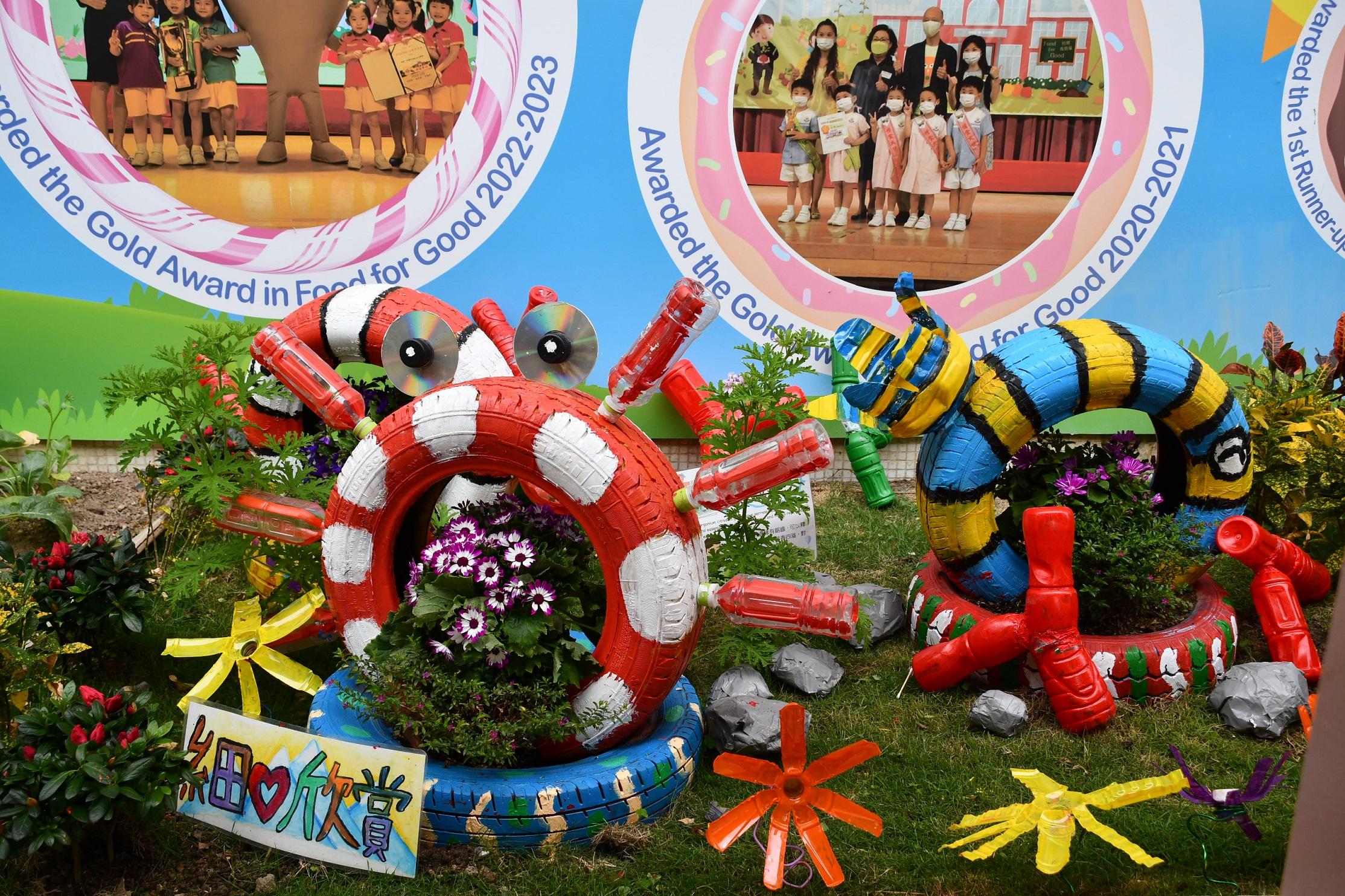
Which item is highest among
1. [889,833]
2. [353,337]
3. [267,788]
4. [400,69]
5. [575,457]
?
[400,69]

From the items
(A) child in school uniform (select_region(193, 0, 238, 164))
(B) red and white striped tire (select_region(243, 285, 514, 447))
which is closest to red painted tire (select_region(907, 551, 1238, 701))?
(B) red and white striped tire (select_region(243, 285, 514, 447))

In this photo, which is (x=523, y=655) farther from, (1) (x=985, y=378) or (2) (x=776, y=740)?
(1) (x=985, y=378)

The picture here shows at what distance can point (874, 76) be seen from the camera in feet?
19.2

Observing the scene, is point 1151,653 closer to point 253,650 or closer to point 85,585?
point 253,650

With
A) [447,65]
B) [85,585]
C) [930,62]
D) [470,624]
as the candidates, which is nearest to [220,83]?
[447,65]

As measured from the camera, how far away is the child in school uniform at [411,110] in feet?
18.4

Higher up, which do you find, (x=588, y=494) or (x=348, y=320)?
(x=348, y=320)

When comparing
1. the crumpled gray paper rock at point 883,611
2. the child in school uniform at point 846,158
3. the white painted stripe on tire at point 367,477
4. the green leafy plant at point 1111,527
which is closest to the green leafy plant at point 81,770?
the white painted stripe on tire at point 367,477

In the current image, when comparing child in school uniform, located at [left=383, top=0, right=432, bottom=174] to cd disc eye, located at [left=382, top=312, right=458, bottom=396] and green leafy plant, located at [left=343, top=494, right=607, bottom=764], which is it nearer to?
cd disc eye, located at [left=382, top=312, right=458, bottom=396]

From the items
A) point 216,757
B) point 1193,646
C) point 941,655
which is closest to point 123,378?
point 216,757

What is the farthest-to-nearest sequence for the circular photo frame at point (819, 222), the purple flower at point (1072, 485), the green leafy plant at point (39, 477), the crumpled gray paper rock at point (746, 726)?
the circular photo frame at point (819, 222)
the green leafy plant at point (39, 477)
the purple flower at point (1072, 485)
the crumpled gray paper rock at point (746, 726)

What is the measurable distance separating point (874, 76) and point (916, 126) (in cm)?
36

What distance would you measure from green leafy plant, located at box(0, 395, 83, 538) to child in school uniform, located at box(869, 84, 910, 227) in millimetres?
4337

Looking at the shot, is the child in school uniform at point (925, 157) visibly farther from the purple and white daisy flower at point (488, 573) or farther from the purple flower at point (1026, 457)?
the purple and white daisy flower at point (488, 573)
